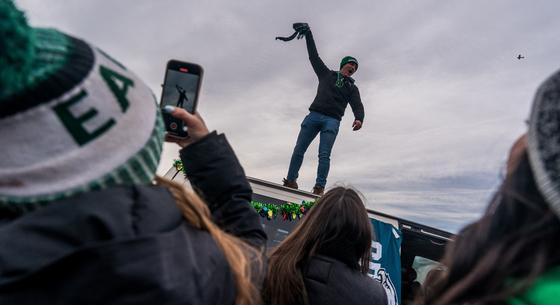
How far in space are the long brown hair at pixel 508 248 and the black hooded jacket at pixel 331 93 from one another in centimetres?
396

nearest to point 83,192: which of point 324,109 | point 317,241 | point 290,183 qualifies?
point 317,241

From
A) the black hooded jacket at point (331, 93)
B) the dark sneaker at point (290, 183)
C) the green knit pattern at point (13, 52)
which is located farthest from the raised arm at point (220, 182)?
the black hooded jacket at point (331, 93)

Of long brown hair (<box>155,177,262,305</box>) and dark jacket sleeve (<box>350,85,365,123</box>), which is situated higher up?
dark jacket sleeve (<box>350,85,365,123</box>)

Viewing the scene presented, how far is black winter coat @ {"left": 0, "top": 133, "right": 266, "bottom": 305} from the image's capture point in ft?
1.99

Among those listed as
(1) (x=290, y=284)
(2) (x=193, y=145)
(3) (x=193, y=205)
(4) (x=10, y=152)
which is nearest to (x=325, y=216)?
(1) (x=290, y=284)

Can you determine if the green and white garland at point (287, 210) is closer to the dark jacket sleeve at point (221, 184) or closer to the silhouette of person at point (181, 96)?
the silhouette of person at point (181, 96)

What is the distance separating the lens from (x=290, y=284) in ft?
5.00

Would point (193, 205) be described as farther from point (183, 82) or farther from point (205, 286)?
point (183, 82)

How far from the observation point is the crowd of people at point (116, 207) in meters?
0.60

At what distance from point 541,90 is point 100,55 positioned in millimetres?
736

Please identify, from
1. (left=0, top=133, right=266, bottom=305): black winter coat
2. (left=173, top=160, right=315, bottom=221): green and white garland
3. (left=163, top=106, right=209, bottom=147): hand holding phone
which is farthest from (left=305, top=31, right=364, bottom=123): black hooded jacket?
(left=0, top=133, right=266, bottom=305): black winter coat

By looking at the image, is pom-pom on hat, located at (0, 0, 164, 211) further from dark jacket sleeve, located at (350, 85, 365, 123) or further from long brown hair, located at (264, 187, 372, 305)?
dark jacket sleeve, located at (350, 85, 365, 123)

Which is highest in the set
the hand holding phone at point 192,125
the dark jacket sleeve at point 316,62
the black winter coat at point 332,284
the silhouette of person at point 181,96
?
the dark jacket sleeve at point 316,62

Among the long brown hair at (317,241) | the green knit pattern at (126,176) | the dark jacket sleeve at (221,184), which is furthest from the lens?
the long brown hair at (317,241)
